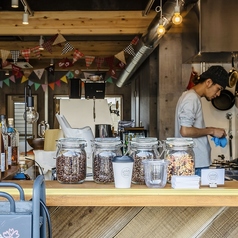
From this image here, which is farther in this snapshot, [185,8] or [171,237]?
[185,8]

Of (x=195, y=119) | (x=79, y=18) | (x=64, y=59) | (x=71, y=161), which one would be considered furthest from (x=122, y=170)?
(x=64, y=59)

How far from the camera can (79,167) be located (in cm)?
182

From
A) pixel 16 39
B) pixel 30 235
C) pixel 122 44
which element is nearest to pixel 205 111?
pixel 122 44

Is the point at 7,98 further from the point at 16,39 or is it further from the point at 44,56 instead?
the point at 16,39

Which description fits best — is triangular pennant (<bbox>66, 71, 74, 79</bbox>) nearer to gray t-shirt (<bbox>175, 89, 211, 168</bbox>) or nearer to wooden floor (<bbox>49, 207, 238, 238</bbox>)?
gray t-shirt (<bbox>175, 89, 211, 168</bbox>)

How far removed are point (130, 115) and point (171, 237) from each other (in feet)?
35.2

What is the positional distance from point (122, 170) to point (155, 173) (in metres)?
0.15

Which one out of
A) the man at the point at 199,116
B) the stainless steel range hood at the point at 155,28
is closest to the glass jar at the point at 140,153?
the man at the point at 199,116

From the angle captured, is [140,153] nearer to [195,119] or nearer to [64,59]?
[195,119]

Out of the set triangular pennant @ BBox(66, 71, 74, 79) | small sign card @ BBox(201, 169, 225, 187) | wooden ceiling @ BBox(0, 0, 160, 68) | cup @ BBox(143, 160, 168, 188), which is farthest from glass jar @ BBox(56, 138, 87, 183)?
triangular pennant @ BBox(66, 71, 74, 79)

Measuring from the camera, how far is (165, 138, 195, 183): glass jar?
1830 millimetres

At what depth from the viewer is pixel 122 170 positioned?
1699mm

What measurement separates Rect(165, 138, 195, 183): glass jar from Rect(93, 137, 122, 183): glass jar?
9.5 inches

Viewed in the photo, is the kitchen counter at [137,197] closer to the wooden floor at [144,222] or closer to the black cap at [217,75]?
the wooden floor at [144,222]
